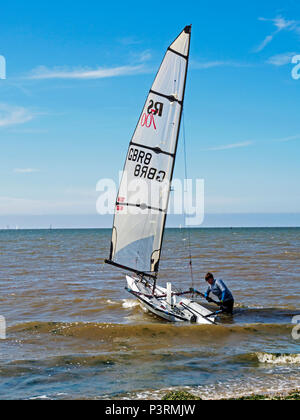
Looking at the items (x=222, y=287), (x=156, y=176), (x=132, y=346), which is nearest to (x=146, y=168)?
(x=156, y=176)

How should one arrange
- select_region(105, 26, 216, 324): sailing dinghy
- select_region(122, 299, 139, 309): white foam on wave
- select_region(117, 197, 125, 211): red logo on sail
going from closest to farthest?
select_region(105, 26, 216, 324): sailing dinghy, select_region(117, 197, 125, 211): red logo on sail, select_region(122, 299, 139, 309): white foam on wave

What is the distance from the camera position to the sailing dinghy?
1330cm

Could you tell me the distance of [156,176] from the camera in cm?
1352

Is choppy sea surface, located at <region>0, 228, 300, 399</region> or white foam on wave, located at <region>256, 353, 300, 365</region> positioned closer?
choppy sea surface, located at <region>0, 228, 300, 399</region>

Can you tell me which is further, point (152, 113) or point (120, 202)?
point (120, 202)

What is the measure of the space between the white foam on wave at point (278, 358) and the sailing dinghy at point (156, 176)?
303 cm

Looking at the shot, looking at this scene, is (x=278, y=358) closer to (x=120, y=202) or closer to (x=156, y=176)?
(x=156, y=176)

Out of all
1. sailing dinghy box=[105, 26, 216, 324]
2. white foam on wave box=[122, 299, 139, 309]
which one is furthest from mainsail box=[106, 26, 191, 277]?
white foam on wave box=[122, 299, 139, 309]

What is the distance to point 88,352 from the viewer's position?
10.6 meters

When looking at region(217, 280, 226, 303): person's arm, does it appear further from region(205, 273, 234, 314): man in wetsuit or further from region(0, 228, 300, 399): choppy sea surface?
region(0, 228, 300, 399): choppy sea surface

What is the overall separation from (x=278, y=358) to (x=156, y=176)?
6.36 metres

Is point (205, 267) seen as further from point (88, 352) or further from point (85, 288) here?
point (88, 352)
